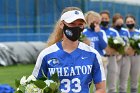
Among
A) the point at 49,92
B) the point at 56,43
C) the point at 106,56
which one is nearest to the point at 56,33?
the point at 56,43

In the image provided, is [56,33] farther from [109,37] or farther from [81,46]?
[109,37]

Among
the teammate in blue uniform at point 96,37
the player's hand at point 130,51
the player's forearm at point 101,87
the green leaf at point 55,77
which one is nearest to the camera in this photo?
the green leaf at point 55,77

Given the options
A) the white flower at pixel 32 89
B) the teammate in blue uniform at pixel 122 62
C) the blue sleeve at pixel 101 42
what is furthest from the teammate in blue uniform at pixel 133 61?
the white flower at pixel 32 89

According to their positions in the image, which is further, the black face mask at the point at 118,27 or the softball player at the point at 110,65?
the black face mask at the point at 118,27

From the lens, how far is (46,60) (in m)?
4.99

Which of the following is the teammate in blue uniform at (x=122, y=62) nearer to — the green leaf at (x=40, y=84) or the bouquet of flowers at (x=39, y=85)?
the bouquet of flowers at (x=39, y=85)

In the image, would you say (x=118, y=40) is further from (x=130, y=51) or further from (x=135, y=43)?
(x=135, y=43)

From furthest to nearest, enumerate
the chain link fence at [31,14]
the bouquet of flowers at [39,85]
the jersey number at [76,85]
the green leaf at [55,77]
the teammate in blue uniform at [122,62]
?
1. the chain link fence at [31,14]
2. the teammate in blue uniform at [122,62]
3. the jersey number at [76,85]
4. the green leaf at [55,77]
5. the bouquet of flowers at [39,85]

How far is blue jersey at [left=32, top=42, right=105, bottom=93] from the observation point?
489 cm

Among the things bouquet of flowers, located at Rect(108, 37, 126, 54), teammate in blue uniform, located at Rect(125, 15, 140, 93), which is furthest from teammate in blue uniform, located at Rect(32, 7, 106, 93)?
teammate in blue uniform, located at Rect(125, 15, 140, 93)

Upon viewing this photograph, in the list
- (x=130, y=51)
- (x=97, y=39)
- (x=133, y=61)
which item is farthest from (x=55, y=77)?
(x=130, y=51)

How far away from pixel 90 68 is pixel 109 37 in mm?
6729

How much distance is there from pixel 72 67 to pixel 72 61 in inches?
2.5

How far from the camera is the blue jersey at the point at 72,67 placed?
4.89m
